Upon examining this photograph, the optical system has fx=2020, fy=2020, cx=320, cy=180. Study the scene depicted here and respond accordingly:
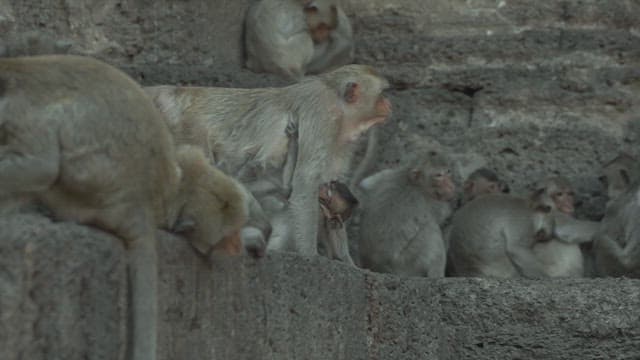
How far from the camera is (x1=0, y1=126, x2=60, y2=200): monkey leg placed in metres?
6.12

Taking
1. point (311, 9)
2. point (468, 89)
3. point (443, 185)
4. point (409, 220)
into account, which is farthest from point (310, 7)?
point (409, 220)

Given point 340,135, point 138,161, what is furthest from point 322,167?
point 138,161

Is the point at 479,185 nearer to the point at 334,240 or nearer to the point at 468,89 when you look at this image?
the point at 468,89

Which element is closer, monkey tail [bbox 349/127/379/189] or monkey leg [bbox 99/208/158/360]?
monkey leg [bbox 99/208/158/360]

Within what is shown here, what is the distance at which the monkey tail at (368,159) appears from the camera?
1144 cm

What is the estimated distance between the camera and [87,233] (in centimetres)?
607

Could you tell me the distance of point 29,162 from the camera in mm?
6121

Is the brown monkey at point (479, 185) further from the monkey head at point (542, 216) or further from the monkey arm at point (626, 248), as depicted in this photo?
the monkey arm at point (626, 248)

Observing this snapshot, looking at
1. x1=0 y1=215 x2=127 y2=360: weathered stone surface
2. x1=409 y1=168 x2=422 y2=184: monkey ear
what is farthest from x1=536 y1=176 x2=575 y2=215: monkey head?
x1=0 y1=215 x2=127 y2=360: weathered stone surface

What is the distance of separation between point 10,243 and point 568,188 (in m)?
5.84

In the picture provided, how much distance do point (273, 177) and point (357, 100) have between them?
688 mm

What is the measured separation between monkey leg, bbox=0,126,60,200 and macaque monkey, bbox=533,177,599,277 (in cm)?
510

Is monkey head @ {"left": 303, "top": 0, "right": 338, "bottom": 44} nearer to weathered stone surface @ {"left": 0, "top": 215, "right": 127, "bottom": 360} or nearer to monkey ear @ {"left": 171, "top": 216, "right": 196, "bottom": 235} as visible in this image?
monkey ear @ {"left": 171, "top": 216, "right": 196, "bottom": 235}

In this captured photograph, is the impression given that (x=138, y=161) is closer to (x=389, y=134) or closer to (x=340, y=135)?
(x=340, y=135)
